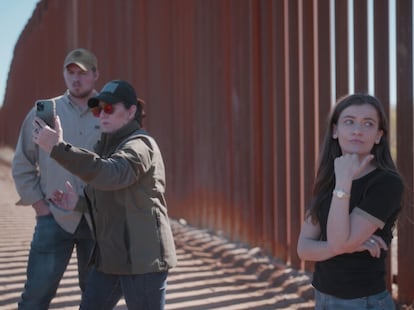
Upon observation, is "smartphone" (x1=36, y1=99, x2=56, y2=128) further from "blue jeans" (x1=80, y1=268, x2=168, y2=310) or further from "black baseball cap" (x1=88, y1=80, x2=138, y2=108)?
"blue jeans" (x1=80, y1=268, x2=168, y2=310)

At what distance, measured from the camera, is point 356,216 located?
2.00 meters

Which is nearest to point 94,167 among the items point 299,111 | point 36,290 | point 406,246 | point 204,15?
point 36,290

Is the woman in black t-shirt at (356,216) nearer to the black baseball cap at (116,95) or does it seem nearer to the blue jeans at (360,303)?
the blue jeans at (360,303)

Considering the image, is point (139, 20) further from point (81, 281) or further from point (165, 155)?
point (81, 281)

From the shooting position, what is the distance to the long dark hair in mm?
2162

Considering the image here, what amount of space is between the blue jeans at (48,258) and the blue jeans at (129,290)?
0.50 metres

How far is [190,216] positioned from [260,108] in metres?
2.46

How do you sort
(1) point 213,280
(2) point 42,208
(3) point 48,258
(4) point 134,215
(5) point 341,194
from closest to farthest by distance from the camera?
(5) point 341,194, (4) point 134,215, (3) point 48,258, (2) point 42,208, (1) point 213,280

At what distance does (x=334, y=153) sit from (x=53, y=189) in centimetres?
166

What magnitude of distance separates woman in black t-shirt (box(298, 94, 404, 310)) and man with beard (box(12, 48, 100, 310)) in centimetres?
132

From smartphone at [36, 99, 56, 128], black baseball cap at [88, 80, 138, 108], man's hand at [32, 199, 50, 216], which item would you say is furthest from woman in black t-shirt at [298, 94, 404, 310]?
man's hand at [32, 199, 50, 216]

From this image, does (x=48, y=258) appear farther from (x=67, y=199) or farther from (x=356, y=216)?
(x=356, y=216)

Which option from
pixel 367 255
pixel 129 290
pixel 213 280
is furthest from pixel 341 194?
pixel 213 280

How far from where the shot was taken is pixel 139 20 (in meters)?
9.18
